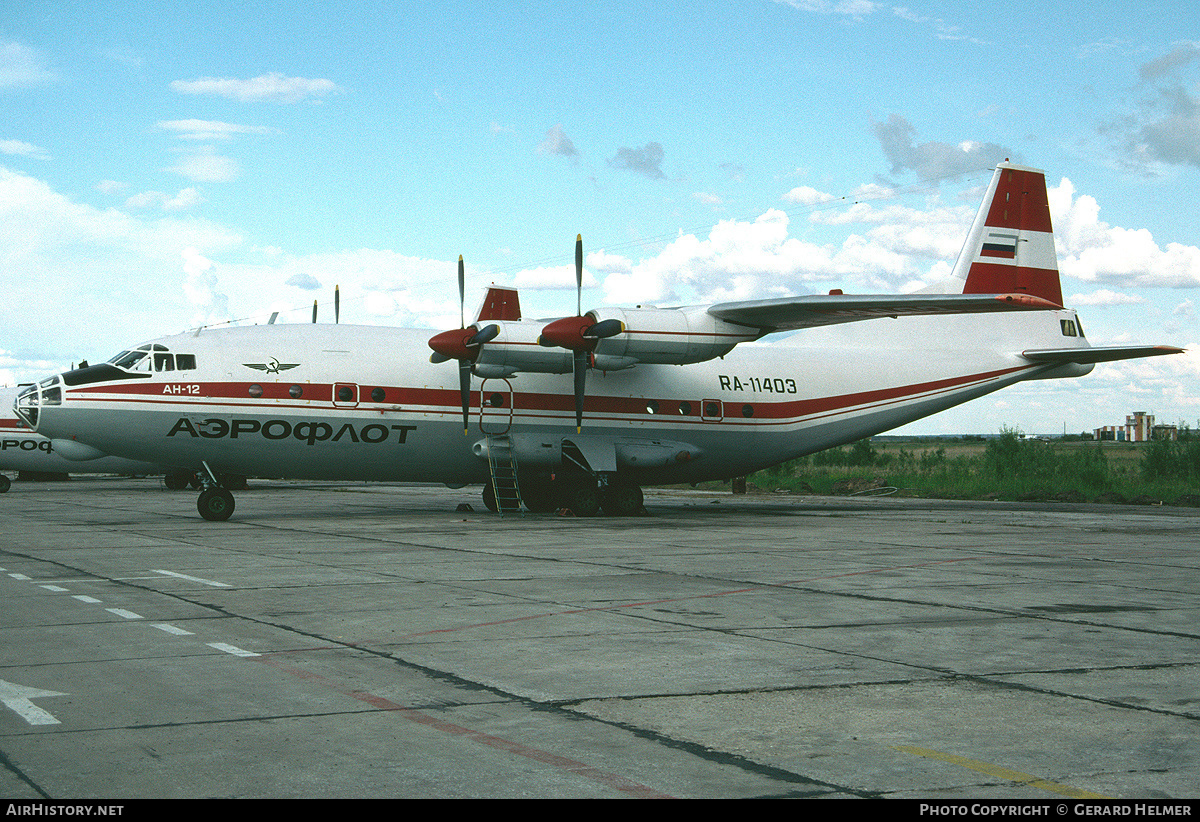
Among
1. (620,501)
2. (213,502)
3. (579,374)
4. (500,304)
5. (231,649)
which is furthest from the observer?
(500,304)

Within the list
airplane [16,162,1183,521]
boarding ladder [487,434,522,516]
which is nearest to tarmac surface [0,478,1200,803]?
airplane [16,162,1183,521]

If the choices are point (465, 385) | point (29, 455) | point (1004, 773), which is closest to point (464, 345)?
point (465, 385)

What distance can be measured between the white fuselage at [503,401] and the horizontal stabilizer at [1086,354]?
17.0 inches

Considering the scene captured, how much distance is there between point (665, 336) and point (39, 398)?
13820mm

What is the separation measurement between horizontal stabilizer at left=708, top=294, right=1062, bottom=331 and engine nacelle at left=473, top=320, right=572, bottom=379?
155 inches

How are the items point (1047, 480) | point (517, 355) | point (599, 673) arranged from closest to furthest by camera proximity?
point (599, 673) < point (517, 355) < point (1047, 480)

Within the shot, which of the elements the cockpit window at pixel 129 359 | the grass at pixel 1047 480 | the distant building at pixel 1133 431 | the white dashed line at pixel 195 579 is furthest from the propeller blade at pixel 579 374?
the distant building at pixel 1133 431

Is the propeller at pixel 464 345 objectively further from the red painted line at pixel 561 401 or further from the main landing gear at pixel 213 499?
the main landing gear at pixel 213 499

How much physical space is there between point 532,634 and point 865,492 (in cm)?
3391

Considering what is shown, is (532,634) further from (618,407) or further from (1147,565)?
(618,407)

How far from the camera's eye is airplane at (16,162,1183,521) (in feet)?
76.6

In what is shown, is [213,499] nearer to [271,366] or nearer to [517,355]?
[271,366]

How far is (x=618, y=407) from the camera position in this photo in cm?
2656

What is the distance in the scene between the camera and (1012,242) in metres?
30.7
